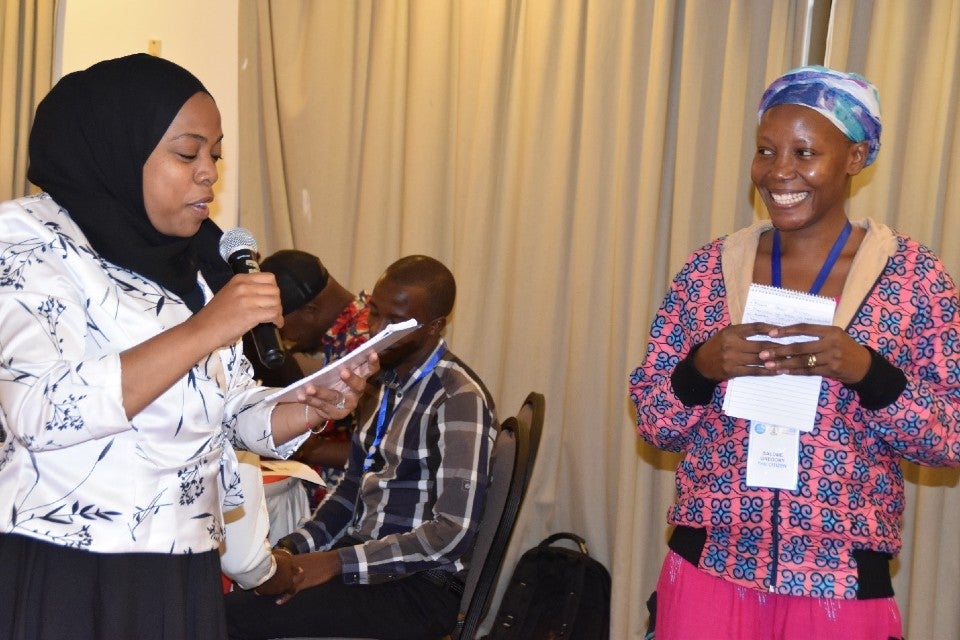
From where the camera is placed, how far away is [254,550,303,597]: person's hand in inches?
114

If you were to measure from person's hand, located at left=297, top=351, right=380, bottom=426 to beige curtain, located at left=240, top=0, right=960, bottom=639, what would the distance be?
2498mm

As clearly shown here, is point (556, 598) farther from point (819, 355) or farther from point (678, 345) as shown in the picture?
point (819, 355)

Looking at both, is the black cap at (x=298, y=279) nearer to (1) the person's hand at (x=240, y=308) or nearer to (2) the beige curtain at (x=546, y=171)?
(2) the beige curtain at (x=546, y=171)

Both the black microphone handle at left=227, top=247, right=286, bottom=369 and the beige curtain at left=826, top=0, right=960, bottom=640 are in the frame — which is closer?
the black microphone handle at left=227, top=247, right=286, bottom=369

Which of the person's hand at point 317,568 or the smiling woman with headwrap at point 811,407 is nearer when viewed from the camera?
the smiling woman with headwrap at point 811,407

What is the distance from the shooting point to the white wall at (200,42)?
539cm

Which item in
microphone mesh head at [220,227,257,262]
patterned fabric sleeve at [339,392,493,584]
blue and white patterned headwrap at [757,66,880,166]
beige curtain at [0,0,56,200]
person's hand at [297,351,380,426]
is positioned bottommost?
patterned fabric sleeve at [339,392,493,584]

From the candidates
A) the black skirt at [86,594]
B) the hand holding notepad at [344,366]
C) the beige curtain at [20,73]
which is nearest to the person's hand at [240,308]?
the hand holding notepad at [344,366]

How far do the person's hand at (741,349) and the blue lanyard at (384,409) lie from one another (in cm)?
135

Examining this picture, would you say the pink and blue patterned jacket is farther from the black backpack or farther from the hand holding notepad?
the black backpack

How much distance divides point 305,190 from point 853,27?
114 inches

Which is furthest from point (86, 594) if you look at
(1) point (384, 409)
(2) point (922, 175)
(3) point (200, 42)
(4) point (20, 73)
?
(3) point (200, 42)

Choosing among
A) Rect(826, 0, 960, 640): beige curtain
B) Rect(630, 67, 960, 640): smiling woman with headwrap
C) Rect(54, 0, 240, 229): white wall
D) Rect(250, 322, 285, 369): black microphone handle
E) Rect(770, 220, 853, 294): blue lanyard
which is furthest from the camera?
Rect(54, 0, 240, 229): white wall

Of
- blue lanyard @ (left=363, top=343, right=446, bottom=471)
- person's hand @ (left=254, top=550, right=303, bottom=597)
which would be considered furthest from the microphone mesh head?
blue lanyard @ (left=363, top=343, right=446, bottom=471)
